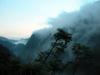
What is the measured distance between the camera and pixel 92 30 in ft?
534

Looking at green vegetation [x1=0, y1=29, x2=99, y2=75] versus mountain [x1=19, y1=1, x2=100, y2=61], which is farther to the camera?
mountain [x1=19, y1=1, x2=100, y2=61]

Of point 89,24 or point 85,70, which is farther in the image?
point 89,24

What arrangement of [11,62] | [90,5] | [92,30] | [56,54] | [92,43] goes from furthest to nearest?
[90,5] < [92,30] < [92,43] < [56,54] < [11,62]

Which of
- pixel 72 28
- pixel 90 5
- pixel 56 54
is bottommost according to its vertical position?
pixel 56 54

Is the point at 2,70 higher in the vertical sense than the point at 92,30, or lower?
lower

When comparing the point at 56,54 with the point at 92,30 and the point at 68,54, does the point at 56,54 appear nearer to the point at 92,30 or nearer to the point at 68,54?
the point at 68,54

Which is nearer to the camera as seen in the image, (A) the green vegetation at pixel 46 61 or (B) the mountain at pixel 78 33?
(A) the green vegetation at pixel 46 61

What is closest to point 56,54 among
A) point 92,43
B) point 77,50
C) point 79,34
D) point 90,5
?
point 77,50

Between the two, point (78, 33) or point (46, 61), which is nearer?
point (46, 61)

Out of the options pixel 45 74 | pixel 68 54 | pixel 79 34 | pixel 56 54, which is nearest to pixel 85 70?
pixel 68 54

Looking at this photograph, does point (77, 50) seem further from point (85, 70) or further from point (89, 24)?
point (89, 24)

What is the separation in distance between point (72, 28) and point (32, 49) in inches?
1166

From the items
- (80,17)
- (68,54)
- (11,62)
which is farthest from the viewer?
(80,17)

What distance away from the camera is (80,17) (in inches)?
7136
